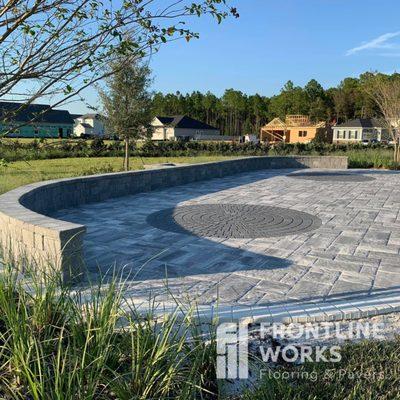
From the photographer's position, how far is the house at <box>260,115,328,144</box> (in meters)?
56.1

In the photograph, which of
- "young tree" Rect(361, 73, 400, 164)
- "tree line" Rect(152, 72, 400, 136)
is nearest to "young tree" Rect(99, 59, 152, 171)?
"young tree" Rect(361, 73, 400, 164)

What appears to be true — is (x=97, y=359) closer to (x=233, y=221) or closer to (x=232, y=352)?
(x=232, y=352)

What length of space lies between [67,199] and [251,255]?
4.42 meters

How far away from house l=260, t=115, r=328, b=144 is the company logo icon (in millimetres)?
53741

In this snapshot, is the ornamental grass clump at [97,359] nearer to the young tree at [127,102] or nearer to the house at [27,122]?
the house at [27,122]

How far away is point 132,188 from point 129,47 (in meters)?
7.48

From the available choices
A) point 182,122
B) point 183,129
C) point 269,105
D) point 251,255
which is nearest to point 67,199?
point 251,255

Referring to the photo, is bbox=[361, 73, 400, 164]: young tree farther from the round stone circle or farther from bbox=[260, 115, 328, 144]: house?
bbox=[260, 115, 328, 144]: house

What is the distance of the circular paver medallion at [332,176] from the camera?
13.1 metres

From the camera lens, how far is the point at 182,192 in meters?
10.2

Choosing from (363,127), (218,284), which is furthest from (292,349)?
(363,127)

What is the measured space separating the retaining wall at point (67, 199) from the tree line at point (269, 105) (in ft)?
190

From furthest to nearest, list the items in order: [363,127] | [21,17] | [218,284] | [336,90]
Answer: [336,90], [363,127], [218,284], [21,17]

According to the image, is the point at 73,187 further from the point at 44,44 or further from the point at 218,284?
the point at 44,44
